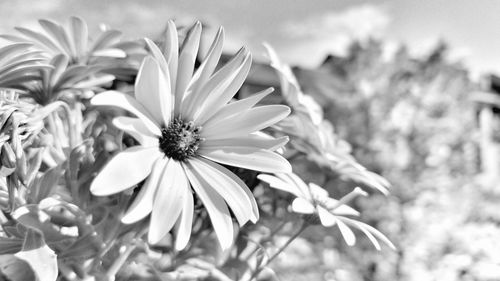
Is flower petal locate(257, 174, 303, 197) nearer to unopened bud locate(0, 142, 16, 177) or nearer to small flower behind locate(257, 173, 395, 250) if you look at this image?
small flower behind locate(257, 173, 395, 250)

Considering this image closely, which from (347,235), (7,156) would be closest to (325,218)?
(347,235)

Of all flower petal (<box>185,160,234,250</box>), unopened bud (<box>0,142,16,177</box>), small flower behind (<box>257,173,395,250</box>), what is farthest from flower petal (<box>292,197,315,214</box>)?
unopened bud (<box>0,142,16,177</box>)

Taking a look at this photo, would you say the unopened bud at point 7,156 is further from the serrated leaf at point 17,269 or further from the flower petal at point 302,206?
the flower petal at point 302,206

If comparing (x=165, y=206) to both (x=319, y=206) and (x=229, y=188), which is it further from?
(x=319, y=206)

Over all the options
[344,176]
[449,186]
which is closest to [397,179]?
[449,186]

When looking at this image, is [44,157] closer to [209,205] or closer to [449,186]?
[209,205]
